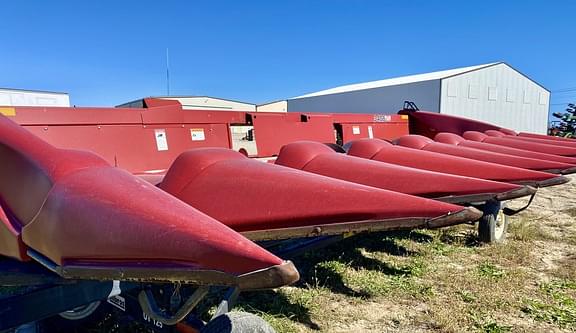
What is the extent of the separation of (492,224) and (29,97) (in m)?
9.68

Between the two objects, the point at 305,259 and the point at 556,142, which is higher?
the point at 556,142

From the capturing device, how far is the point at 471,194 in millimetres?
1796

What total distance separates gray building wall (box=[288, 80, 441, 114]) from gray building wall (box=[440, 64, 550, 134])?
0.63m

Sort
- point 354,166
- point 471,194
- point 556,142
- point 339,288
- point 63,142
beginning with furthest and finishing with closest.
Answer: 1. point 556,142
2. point 339,288
3. point 63,142
4. point 354,166
5. point 471,194

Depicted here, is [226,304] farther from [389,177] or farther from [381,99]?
[381,99]

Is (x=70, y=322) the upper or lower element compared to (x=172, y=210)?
lower

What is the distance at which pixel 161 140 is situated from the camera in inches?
109

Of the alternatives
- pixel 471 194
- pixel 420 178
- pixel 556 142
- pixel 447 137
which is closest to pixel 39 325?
pixel 420 178

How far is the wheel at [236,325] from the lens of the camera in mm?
1404

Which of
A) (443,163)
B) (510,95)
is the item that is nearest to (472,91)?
(510,95)

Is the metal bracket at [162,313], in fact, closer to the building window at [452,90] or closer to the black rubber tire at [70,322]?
the black rubber tire at [70,322]

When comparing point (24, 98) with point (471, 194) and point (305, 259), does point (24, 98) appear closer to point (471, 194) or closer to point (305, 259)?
point (305, 259)

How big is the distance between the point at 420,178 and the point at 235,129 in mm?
1961

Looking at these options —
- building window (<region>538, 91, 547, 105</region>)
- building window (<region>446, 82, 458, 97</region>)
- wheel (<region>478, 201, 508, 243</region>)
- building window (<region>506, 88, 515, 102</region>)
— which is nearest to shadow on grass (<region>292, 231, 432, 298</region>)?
wheel (<region>478, 201, 508, 243</region>)
